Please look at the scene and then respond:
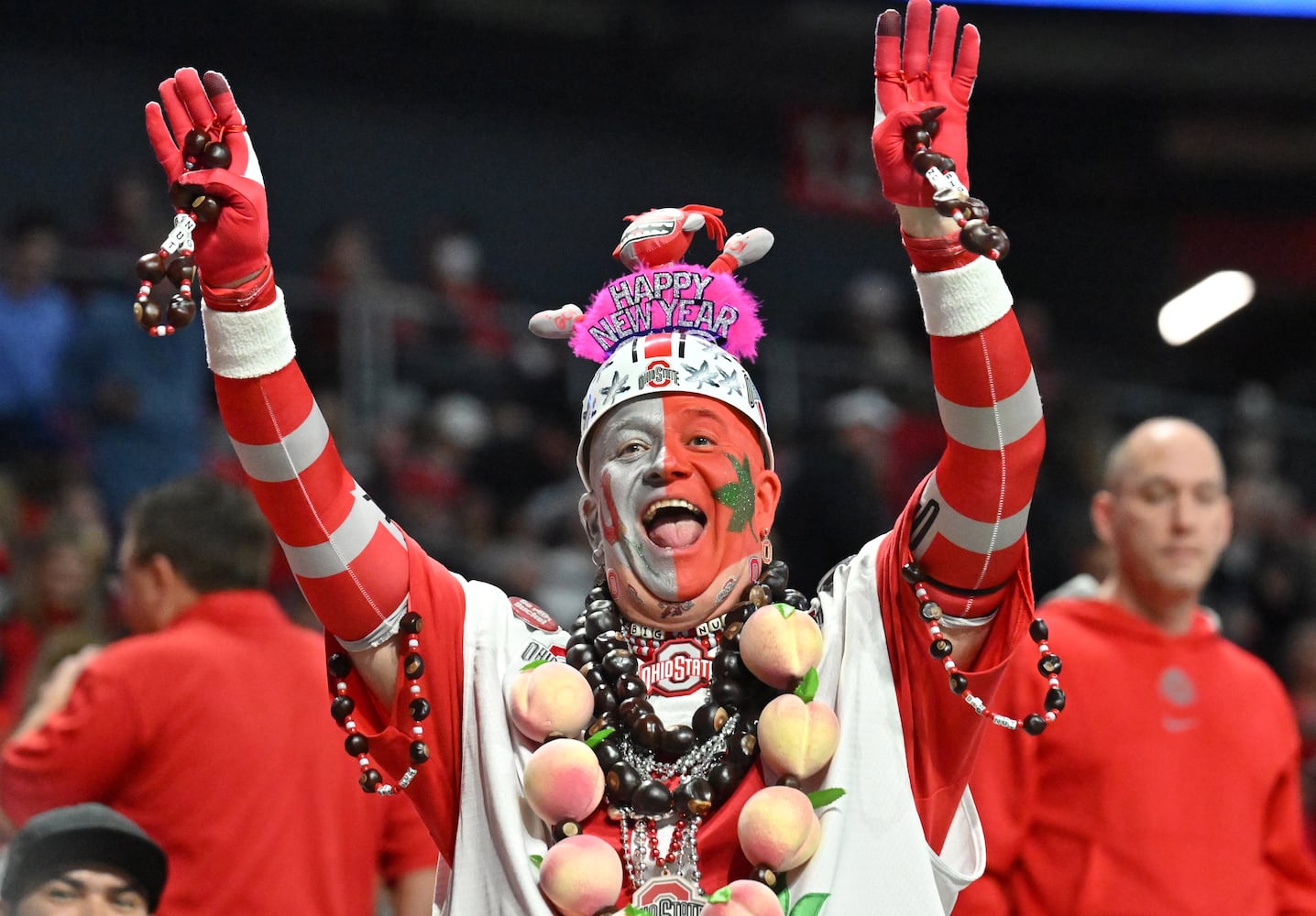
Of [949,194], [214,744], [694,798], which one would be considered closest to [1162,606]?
[694,798]

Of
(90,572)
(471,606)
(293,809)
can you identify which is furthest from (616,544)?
(90,572)

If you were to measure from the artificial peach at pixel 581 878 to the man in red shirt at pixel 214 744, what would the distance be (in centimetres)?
123

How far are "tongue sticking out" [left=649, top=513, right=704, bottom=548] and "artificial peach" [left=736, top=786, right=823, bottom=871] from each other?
1.35 feet

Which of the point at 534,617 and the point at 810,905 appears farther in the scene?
the point at 534,617

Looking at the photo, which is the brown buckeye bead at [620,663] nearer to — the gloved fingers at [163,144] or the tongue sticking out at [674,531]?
the tongue sticking out at [674,531]

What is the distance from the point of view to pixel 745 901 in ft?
8.41

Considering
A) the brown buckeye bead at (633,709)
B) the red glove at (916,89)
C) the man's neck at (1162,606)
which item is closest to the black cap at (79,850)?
the brown buckeye bead at (633,709)

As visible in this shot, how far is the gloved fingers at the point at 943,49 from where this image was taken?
8.41 feet

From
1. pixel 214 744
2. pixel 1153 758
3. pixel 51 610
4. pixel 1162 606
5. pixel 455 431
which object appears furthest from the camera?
pixel 455 431

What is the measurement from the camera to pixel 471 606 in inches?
116

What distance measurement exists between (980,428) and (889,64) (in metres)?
0.53

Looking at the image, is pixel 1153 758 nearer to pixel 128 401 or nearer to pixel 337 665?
pixel 337 665

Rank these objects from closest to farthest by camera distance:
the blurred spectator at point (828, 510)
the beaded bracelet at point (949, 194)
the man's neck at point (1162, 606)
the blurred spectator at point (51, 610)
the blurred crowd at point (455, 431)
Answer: the beaded bracelet at point (949, 194)
the man's neck at point (1162, 606)
the blurred spectator at point (51, 610)
the blurred crowd at point (455, 431)
the blurred spectator at point (828, 510)

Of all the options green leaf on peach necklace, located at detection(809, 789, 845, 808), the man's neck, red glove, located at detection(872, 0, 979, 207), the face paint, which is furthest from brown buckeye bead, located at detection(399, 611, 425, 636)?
the man's neck
